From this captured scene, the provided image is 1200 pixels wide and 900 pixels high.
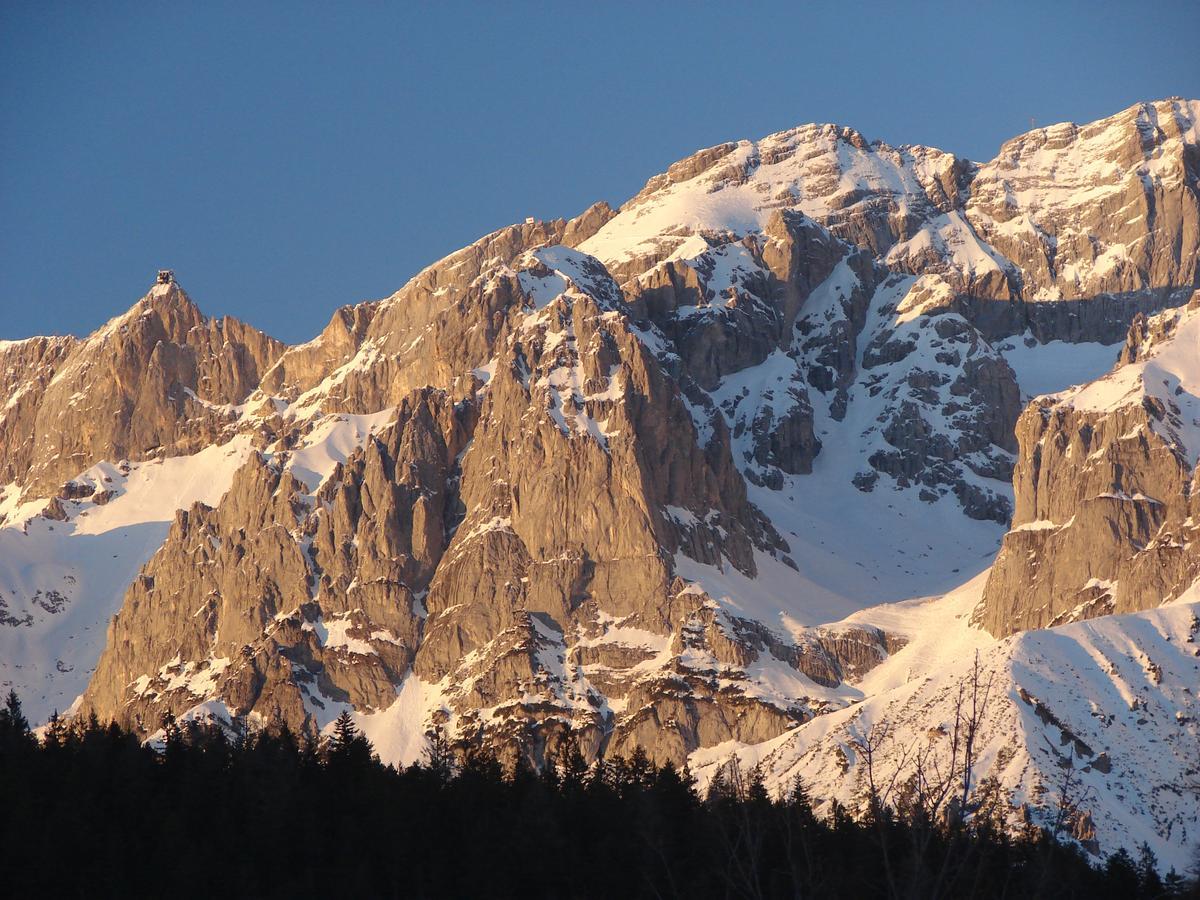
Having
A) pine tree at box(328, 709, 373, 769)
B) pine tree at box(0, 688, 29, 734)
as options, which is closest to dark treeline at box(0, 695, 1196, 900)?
pine tree at box(328, 709, 373, 769)

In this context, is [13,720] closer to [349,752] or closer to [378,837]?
[349,752]

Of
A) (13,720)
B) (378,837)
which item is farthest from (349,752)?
(13,720)

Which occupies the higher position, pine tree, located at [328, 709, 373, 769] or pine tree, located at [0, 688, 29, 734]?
pine tree, located at [0, 688, 29, 734]

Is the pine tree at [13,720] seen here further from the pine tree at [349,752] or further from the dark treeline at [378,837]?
the pine tree at [349,752]

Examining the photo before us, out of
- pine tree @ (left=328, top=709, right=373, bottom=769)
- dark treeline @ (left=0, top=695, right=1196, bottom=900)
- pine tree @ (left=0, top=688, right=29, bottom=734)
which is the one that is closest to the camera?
dark treeline @ (left=0, top=695, right=1196, bottom=900)

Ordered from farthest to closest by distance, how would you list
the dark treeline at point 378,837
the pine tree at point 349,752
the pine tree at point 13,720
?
the pine tree at point 13,720
the pine tree at point 349,752
the dark treeline at point 378,837

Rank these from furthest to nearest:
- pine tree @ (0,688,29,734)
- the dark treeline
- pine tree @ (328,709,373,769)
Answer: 1. pine tree @ (0,688,29,734)
2. pine tree @ (328,709,373,769)
3. the dark treeline

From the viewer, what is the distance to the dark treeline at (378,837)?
467ft

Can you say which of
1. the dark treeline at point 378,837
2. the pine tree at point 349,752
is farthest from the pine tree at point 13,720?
the pine tree at point 349,752

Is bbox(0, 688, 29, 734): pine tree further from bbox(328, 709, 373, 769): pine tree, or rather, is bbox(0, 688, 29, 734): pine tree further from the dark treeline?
bbox(328, 709, 373, 769): pine tree

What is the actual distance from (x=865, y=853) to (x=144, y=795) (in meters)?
49.6

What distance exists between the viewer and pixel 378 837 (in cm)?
15612

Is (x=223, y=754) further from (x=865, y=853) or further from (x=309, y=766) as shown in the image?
(x=865, y=853)

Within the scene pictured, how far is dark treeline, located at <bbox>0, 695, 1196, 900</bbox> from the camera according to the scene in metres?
142
